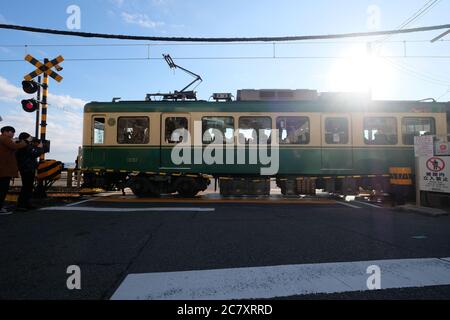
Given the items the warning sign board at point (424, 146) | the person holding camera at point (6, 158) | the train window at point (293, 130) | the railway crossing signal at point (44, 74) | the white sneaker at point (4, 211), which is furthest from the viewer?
the train window at point (293, 130)

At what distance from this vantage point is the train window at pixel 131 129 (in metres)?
10.2

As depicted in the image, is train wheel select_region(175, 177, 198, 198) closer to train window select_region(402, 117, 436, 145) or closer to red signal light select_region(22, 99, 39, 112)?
red signal light select_region(22, 99, 39, 112)

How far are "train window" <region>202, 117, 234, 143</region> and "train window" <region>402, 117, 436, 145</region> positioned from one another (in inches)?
241

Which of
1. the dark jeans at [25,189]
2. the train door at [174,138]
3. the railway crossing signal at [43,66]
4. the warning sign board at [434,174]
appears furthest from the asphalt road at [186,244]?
the railway crossing signal at [43,66]

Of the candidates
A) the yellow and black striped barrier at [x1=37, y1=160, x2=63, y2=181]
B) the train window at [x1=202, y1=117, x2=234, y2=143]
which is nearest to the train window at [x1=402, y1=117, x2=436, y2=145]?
the train window at [x1=202, y1=117, x2=234, y2=143]

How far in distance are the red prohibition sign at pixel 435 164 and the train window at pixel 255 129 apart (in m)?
4.85

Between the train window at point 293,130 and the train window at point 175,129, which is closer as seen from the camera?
the train window at point 293,130

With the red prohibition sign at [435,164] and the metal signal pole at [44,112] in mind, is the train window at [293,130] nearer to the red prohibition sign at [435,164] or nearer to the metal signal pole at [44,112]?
the red prohibition sign at [435,164]

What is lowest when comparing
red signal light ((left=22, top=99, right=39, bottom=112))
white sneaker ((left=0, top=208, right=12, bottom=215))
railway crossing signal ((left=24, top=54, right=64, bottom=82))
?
white sneaker ((left=0, top=208, right=12, bottom=215))

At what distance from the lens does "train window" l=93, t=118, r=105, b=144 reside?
33.8 feet

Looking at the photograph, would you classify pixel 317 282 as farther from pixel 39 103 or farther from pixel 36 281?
pixel 39 103

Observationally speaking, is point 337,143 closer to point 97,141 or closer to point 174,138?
point 174,138

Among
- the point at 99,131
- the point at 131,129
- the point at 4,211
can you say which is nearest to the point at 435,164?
the point at 131,129
